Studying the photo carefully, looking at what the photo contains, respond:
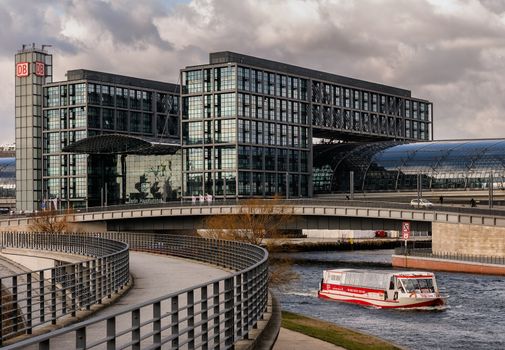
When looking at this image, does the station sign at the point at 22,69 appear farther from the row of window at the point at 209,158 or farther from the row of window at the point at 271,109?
the row of window at the point at 271,109

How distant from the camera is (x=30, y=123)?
7318 inches

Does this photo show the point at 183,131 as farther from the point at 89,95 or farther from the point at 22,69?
the point at 22,69

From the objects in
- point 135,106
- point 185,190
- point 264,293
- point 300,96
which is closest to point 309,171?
point 300,96

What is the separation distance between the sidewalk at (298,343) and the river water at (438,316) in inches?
595

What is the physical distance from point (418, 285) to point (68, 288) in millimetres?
41296

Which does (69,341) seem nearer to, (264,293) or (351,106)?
(264,293)

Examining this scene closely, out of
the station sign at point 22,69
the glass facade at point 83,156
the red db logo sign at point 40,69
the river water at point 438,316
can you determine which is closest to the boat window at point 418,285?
the river water at point 438,316

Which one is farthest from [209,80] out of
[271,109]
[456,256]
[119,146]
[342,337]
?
[342,337]

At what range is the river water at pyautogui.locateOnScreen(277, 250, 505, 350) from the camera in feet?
153

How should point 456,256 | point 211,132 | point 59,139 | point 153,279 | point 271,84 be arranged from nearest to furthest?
point 153,279 → point 456,256 → point 211,132 → point 271,84 → point 59,139

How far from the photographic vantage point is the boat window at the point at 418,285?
6425 cm

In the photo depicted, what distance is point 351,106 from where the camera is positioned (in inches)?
7761

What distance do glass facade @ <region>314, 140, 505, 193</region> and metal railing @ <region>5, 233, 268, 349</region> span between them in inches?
4960

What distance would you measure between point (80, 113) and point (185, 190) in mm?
29771
